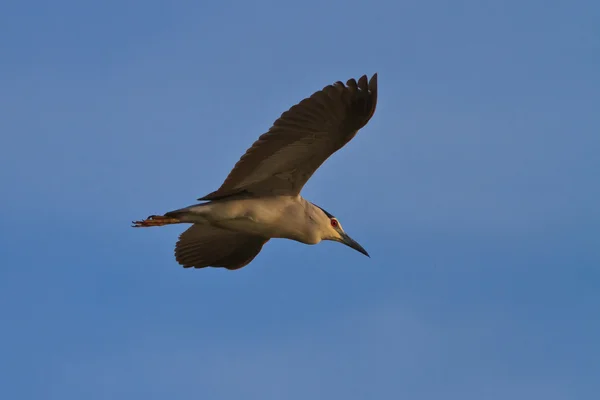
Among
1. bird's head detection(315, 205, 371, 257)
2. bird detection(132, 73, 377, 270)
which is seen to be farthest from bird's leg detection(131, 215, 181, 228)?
bird's head detection(315, 205, 371, 257)

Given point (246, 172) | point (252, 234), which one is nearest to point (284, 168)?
point (246, 172)

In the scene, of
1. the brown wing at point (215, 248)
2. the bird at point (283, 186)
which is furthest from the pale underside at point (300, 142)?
the brown wing at point (215, 248)

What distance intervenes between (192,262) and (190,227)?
597 mm

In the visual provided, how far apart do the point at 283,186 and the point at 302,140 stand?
1.16m

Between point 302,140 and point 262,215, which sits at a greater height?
point 302,140

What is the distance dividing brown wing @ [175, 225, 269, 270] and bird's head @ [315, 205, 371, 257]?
138 cm

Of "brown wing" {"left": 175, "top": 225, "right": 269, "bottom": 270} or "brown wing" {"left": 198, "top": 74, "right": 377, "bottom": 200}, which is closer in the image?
"brown wing" {"left": 198, "top": 74, "right": 377, "bottom": 200}

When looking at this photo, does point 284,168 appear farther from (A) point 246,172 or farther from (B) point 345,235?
(B) point 345,235

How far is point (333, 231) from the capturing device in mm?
16234

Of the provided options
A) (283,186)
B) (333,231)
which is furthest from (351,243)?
(283,186)

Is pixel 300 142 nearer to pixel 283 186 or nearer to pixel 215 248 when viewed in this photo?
pixel 283 186

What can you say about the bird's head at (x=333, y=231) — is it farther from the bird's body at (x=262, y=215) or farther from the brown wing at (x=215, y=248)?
the brown wing at (x=215, y=248)

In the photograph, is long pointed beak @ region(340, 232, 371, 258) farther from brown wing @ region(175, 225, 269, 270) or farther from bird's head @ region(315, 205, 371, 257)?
brown wing @ region(175, 225, 269, 270)

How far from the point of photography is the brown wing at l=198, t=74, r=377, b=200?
14.0 metres
